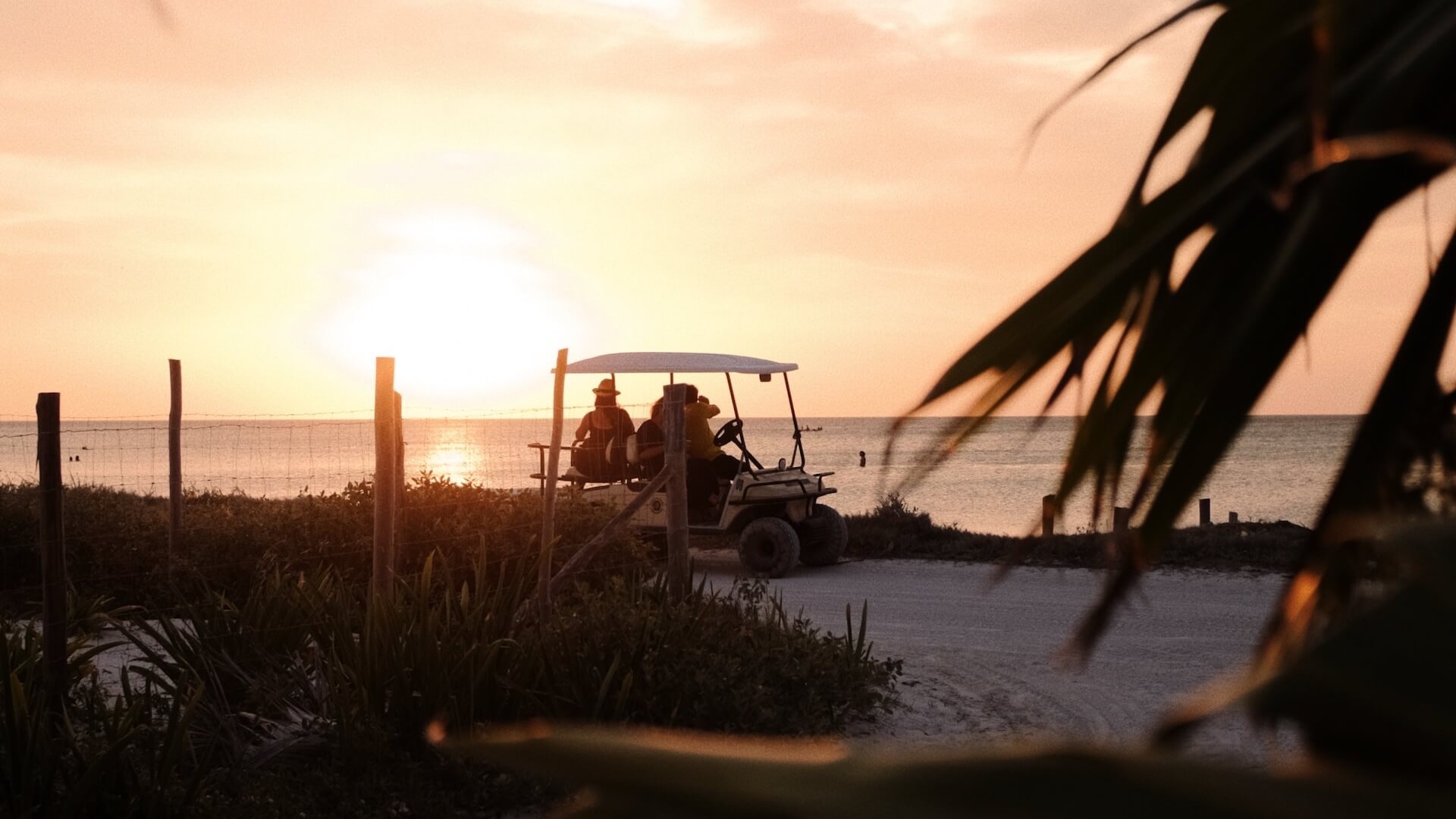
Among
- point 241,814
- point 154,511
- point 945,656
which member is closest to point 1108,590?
point 241,814

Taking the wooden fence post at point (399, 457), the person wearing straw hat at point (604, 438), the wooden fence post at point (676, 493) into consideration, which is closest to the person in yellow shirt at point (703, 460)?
the person wearing straw hat at point (604, 438)

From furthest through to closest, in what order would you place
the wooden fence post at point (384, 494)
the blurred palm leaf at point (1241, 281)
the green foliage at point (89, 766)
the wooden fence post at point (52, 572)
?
the wooden fence post at point (384, 494) < the wooden fence post at point (52, 572) < the green foliage at point (89, 766) < the blurred palm leaf at point (1241, 281)

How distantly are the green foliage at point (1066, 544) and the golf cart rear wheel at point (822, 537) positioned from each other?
2.29ft

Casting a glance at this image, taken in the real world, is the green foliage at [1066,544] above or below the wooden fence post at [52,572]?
below

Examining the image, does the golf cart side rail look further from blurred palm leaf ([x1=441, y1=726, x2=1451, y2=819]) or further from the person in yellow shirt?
blurred palm leaf ([x1=441, y1=726, x2=1451, y2=819])

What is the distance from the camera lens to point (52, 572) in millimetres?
6105

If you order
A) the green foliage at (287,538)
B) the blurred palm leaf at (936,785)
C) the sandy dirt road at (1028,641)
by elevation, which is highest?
the blurred palm leaf at (936,785)

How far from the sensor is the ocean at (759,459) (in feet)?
68.4

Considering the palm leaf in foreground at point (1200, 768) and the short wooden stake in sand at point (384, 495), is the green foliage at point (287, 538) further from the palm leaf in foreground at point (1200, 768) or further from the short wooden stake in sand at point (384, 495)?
the palm leaf in foreground at point (1200, 768)

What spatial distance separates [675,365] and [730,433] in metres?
1.03

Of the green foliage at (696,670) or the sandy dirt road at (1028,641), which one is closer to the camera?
the green foliage at (696,670)

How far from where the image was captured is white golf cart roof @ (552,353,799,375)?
1457cm

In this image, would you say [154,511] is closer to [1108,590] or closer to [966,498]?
[1108,590]

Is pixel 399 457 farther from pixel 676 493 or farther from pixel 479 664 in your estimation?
pixel 479 664
